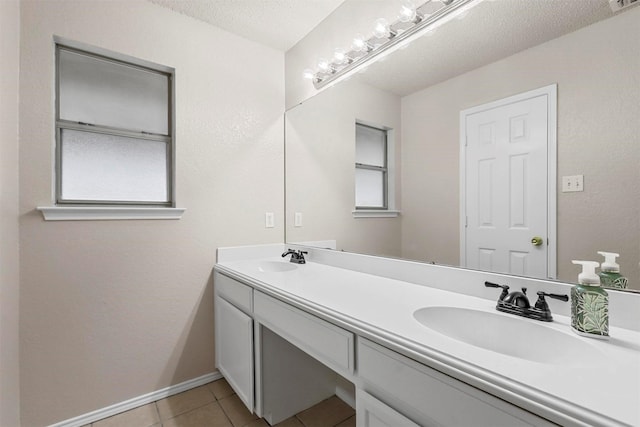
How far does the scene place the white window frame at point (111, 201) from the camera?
1.58 m

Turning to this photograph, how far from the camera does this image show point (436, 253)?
132 cm

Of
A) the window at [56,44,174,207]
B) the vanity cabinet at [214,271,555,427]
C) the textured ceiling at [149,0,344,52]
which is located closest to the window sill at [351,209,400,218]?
the vanity cabinet at [214,271,555,427]

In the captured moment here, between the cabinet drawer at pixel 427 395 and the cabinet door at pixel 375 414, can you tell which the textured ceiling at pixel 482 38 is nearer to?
the cabinet drawer at pixel 427 395

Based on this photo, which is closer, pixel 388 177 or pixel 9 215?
pixel 9 215

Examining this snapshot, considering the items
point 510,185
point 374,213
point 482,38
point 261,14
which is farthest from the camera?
point 261,14

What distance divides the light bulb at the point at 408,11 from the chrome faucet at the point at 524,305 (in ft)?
4.09

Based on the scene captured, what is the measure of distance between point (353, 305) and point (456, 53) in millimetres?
1138

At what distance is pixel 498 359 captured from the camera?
2.16 feet

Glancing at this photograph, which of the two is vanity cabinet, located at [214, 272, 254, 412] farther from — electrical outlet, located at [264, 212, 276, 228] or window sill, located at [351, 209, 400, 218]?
window sill, located at [351, 209, 400, 218]

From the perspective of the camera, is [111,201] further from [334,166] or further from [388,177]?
[388,177]

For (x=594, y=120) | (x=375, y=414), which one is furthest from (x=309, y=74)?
(x=375, y=414)

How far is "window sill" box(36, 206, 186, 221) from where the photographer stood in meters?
1.52

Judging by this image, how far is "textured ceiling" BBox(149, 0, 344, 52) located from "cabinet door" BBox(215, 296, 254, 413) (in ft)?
6.10

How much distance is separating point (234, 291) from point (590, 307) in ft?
5.11
